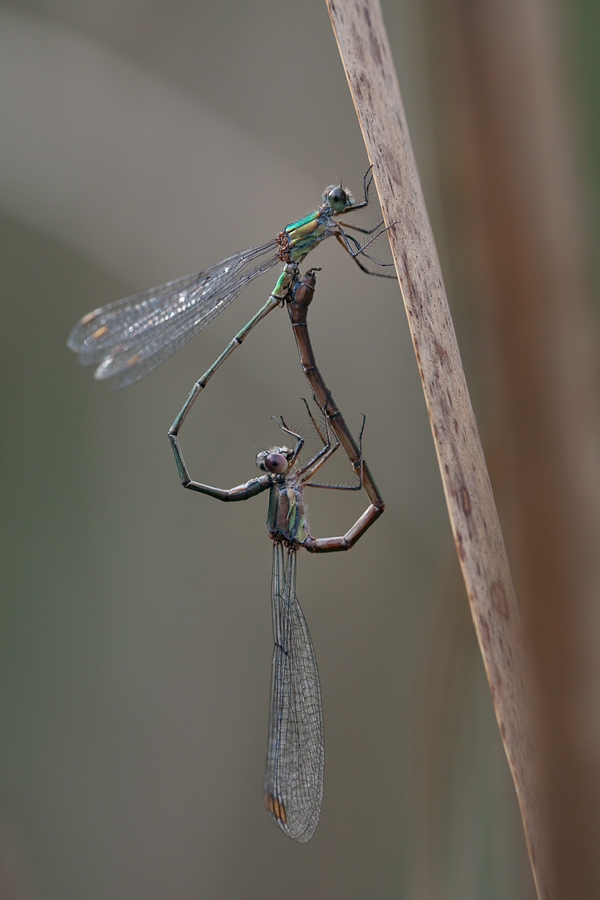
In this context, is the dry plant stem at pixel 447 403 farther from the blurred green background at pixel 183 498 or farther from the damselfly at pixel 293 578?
the blurred green background at pixel 183 498

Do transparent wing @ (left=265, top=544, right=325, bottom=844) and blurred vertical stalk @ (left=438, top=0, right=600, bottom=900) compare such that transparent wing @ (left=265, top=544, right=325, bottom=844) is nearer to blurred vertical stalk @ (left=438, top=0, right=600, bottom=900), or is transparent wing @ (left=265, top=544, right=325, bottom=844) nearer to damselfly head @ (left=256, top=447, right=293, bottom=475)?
damselfly head @ (left=256, top=447, right=293, bottom=475)

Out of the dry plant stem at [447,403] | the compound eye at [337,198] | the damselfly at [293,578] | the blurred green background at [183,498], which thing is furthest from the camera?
the blurred green background at [183,498]

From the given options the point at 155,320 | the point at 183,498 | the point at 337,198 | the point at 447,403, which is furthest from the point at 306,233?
the point at 183,498

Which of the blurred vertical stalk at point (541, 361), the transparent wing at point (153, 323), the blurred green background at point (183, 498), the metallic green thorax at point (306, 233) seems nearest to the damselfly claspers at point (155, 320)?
the transparent wing at point (153, 323)

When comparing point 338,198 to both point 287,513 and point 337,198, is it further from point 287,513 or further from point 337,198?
point 287,513

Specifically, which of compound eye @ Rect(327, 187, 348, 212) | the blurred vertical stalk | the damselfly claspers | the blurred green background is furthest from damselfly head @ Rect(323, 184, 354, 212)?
the blurred green background

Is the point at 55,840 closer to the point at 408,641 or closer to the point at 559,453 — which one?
the point at 408,641

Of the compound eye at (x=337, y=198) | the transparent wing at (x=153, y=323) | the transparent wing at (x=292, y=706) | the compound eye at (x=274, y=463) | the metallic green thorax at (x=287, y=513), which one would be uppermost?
the compound eye at (x=337, y=198)

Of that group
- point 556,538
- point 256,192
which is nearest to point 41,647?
point 256,192
